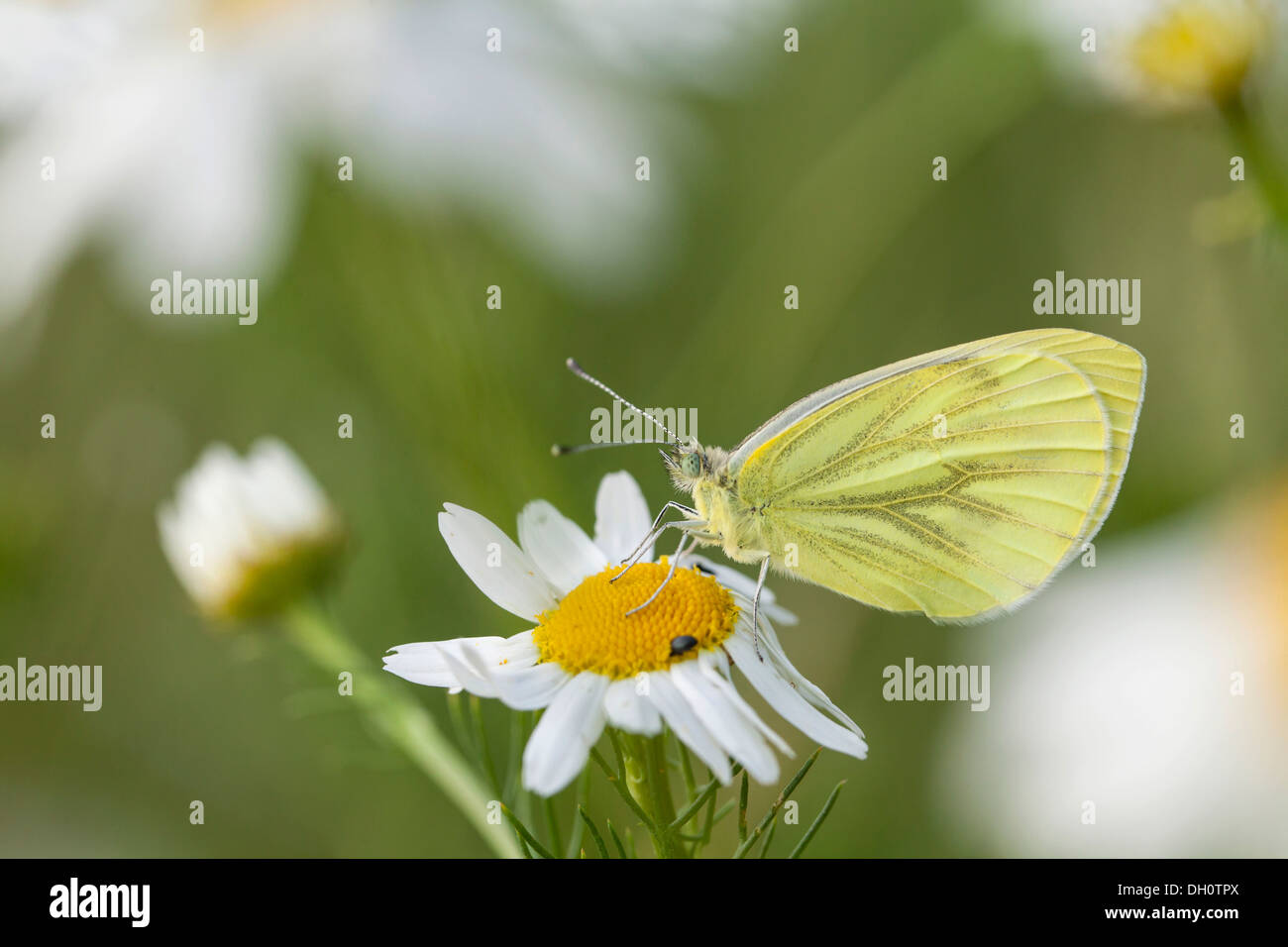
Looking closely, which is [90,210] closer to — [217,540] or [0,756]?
[217,540]

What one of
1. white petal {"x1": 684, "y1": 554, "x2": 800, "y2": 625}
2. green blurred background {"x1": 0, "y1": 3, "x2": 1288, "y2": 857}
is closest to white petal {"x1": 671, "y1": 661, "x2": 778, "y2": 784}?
white petal {"x1": 684, "y1": 554, "x2": 800, "y2": 625}

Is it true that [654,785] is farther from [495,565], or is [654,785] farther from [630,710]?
[495,565]

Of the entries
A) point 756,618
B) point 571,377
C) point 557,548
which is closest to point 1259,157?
point 756,618

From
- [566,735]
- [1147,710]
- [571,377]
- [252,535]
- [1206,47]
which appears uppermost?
[1206,47]

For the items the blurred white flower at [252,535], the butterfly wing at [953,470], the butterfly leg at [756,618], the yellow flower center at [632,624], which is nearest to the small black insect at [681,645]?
the yellow flower center at [632,624]

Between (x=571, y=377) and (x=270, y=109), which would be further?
(x=571, y=377)

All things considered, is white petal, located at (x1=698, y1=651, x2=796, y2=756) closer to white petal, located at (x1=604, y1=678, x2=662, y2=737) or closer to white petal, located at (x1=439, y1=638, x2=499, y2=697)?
white petal, located at (x1=604, y1=678, x2=662, y2=737)
